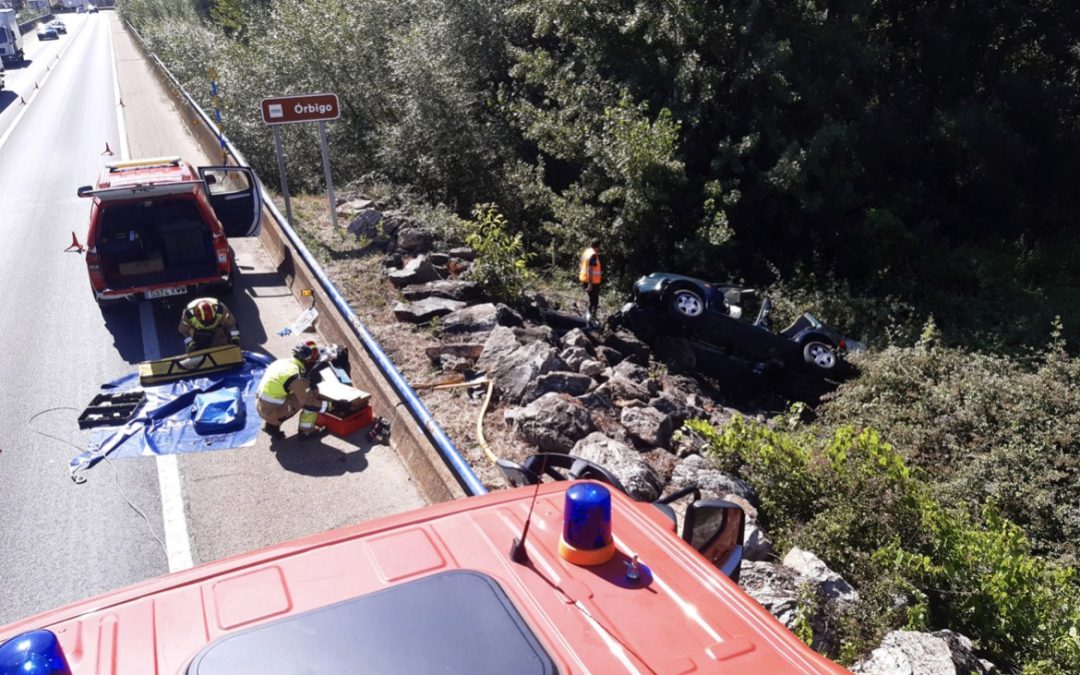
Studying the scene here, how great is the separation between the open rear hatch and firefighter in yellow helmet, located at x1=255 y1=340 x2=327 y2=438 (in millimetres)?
3706

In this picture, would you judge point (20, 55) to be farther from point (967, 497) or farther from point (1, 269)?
point (967, 497)

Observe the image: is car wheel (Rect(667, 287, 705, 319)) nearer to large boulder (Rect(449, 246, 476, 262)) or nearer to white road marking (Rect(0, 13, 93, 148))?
large boulder (Rect(449, 246, 476, 262))

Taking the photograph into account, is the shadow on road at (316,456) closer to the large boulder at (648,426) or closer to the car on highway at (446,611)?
the large boulder at (648,426)

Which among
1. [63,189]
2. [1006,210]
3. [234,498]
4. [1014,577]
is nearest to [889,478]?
[1014,577]

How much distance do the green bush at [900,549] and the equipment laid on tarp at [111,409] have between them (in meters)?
5.73

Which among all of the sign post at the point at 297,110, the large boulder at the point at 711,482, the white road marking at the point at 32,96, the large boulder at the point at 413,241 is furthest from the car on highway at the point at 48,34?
the large boulder at the point at 711,482

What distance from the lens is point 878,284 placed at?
15.4 m

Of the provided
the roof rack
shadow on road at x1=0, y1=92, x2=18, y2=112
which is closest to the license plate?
the roof rack

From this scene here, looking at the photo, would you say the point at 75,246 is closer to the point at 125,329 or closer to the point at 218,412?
the point at 125,329

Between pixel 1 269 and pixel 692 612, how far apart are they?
13.7 metres

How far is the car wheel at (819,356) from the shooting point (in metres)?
11.0

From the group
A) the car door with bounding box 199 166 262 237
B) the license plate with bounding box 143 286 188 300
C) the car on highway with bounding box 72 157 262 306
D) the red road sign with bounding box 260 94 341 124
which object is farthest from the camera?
the red road sign with bounding box 260 94 341 124

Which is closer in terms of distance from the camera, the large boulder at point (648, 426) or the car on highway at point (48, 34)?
the large boulder at point (648, 426)

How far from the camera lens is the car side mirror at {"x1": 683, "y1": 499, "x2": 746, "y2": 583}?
3600 millimetres
